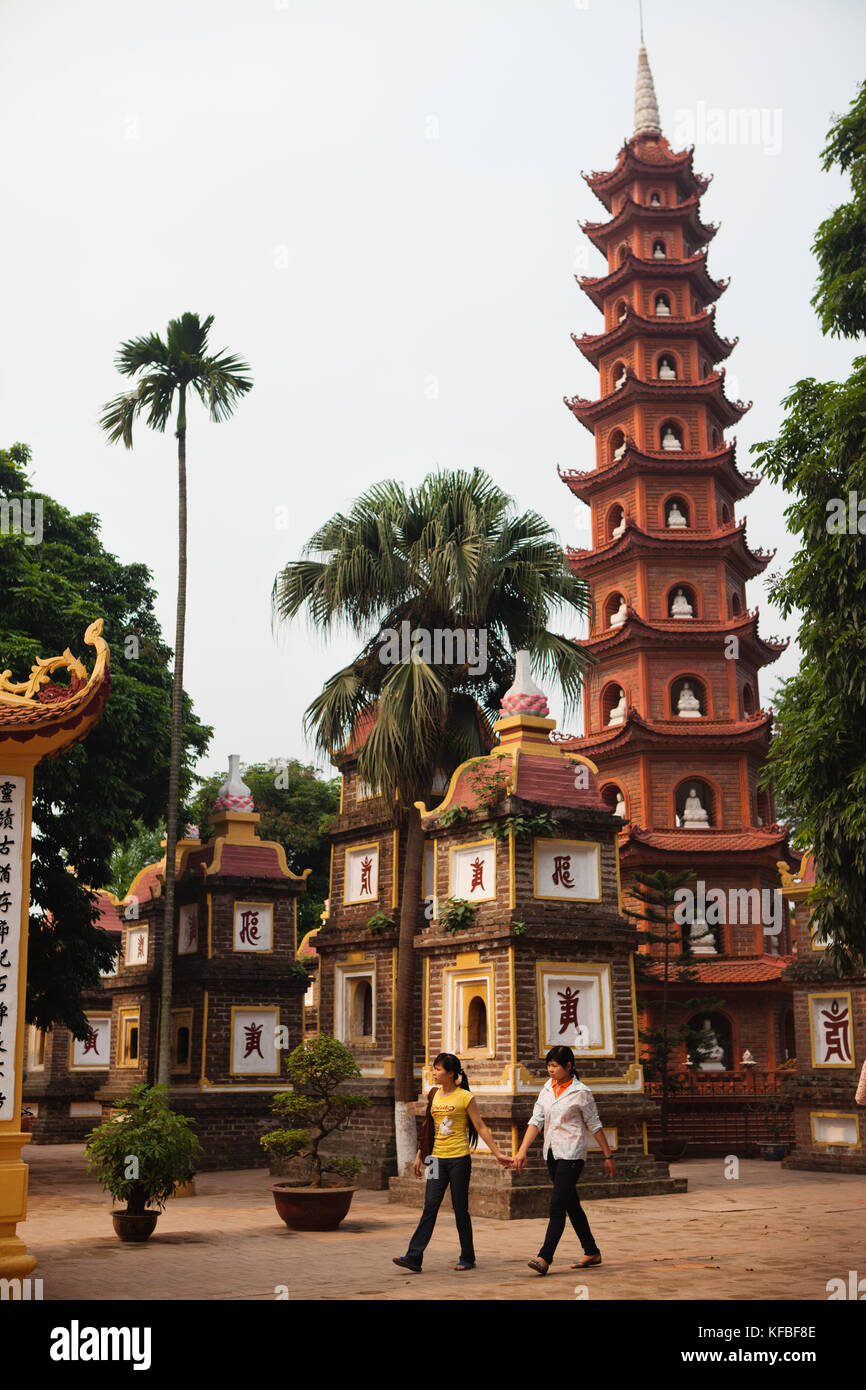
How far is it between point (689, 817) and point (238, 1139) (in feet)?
41.3

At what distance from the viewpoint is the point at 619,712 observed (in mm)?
30500

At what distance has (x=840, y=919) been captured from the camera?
11695mm

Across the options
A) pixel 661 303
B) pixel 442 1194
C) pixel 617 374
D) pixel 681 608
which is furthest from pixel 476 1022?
pixel 661 303

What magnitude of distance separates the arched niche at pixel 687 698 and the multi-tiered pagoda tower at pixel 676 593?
0.15 ft

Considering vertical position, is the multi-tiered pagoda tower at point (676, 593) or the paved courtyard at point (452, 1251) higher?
the multi-tiered pagoda tower at point (676, 593)

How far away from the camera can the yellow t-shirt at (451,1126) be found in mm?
9062

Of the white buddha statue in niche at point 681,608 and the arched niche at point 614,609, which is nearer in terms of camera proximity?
the white buddha statue in niche at point 681,608

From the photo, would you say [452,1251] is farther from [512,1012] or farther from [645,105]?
[645,105]

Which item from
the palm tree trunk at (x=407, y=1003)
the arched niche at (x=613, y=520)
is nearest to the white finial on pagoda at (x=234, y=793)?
the palm tree trunk at (x=407, y=1003)

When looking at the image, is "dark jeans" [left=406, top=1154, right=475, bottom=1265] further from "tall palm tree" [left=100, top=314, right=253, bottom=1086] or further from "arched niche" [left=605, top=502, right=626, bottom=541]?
"arched niche" [left=605, top=502, right=626, bottom=541]

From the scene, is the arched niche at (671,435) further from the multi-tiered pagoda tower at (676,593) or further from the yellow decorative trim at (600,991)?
the yellow decorative trim at (600,991)
